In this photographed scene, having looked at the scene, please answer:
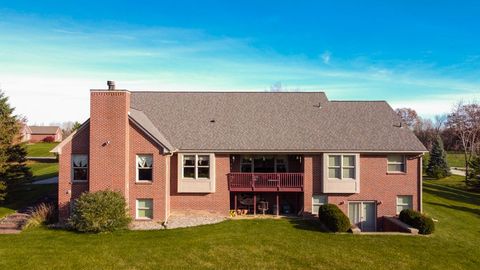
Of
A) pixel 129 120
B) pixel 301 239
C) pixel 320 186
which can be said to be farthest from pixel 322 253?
pixel 129 120

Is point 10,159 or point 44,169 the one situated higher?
point 10,159

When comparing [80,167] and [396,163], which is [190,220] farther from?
[396,163]

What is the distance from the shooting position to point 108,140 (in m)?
21.6

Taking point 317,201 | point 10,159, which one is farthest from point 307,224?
point 10,159

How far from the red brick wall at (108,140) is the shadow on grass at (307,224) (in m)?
10.6

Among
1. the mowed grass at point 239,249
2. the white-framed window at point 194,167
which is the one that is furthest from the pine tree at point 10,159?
the white-framed window at point 194,167

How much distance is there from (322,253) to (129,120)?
44.4ft

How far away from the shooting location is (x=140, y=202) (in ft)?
74.9

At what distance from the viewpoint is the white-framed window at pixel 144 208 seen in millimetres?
22812

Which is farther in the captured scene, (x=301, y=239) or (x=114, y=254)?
(x=301, y=239)

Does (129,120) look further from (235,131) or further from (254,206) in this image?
(254,206)

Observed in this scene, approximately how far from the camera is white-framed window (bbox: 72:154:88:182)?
73.1ft

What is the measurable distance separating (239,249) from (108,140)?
1031cm

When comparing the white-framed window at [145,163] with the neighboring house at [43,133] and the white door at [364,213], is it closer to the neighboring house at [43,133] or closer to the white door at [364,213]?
the white door at [364,213]
